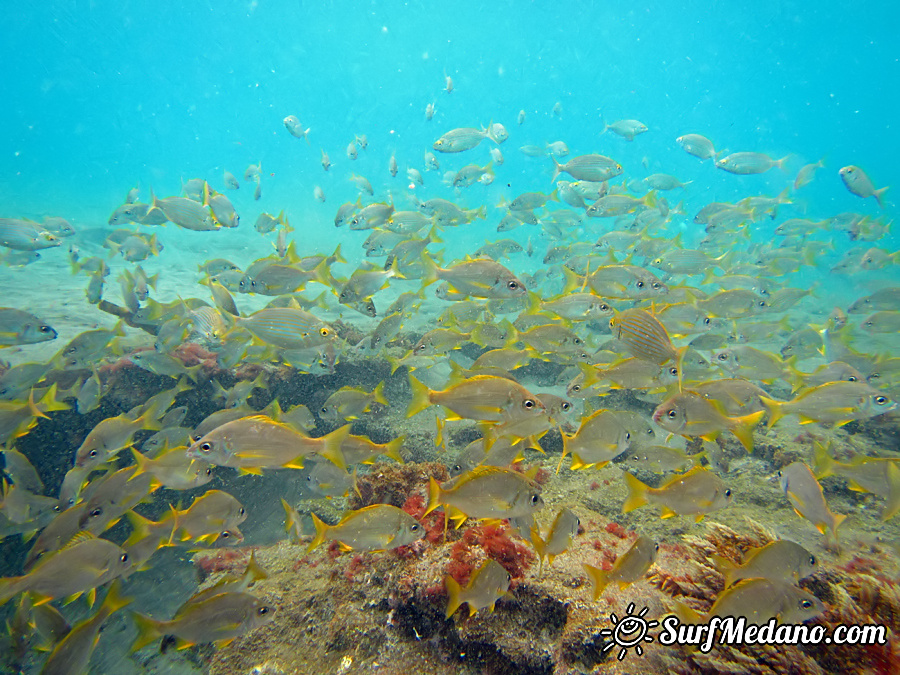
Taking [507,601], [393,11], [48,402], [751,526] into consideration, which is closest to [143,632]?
[507,601]

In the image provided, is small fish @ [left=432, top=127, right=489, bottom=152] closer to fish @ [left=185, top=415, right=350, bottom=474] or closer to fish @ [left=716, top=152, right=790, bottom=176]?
fish @ [left=716, top=152, right=790, bottom=176]

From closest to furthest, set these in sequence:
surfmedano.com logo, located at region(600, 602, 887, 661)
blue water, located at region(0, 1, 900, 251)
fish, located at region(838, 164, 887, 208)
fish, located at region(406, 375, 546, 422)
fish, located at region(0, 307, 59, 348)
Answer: surfmedano.com logo, located at region(600, 602, 887, 661), fish, located at region(406, 375, 546, 422), fish, located at region(0, 307, 59, 348), fish, located at region(838, 164, 887, 208), blue water, located at region(0, 1, 900, 251)

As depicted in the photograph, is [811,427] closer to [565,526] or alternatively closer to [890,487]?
[890,487]

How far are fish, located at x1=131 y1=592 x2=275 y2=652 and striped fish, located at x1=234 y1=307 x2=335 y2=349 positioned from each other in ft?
8.40

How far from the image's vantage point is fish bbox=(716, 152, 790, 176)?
29.4 feet

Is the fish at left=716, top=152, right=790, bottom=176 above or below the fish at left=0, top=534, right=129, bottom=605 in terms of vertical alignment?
above

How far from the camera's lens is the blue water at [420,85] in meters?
67.2

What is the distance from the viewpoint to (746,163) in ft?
29.6

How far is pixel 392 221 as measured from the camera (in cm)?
710

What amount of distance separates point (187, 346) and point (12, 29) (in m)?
130

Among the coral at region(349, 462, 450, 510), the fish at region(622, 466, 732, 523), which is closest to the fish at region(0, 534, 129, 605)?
the coral at region(349, 462, 450, 510)

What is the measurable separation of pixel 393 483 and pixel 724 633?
2.78 metres

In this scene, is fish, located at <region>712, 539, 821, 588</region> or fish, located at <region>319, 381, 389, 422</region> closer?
fish, located at <region>712, 539, 821, 588</region>

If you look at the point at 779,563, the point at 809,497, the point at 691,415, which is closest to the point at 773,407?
the point at 809,497
